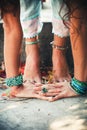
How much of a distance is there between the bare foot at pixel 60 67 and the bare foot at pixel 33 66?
6.4 inches

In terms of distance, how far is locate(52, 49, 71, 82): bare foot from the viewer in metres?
3.53

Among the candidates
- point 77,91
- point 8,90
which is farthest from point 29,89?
point 77,91

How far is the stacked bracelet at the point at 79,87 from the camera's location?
3068 mm

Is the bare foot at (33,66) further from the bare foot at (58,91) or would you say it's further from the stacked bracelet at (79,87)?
the stacked bracelet at (79,87)

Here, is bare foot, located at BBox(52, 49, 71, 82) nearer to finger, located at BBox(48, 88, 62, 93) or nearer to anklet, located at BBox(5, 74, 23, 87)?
finger, located at BBox(48, 88, 62, 93)

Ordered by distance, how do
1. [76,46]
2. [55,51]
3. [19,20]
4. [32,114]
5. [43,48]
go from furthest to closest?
[43,48], [55,51], [19,20], [76,46], [32,114]

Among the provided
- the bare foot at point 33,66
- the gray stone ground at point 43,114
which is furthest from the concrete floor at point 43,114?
the bare foot at point 33,66

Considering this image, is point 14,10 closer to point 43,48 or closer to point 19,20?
point 19,20

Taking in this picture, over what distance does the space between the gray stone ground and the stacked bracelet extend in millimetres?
53

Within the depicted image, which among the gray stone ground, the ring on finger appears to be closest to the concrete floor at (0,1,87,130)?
the gray stone ground

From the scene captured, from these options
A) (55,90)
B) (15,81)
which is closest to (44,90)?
(55,90)

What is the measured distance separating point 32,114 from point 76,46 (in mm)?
624

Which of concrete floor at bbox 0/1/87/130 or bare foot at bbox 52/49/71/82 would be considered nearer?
concrete floor at bbox 0/1/87/130

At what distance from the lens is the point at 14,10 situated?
3076 mm
